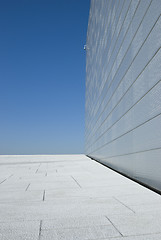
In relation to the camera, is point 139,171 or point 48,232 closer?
point 48,232

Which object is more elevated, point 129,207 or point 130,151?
point 130,151

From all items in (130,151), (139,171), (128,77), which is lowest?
(139,171)

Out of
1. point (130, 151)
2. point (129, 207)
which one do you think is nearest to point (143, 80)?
point (130, 151)

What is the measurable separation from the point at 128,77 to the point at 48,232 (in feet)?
14.7

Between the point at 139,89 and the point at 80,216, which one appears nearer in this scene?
the point at 80,216

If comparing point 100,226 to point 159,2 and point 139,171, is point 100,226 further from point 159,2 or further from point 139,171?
point 159,2

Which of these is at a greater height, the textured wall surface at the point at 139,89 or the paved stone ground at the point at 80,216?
the textured wall surface at the point at 139,89

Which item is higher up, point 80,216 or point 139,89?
point 139,89

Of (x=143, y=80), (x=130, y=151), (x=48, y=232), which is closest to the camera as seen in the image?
(x=48, y=232)

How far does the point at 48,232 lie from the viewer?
1818 mm

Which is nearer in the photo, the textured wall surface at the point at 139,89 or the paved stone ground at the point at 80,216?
the paved stone ground at the point at 80,216

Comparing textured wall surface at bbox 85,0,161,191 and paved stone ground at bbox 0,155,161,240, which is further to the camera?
textured wall surface at bbox 85,0,161,191

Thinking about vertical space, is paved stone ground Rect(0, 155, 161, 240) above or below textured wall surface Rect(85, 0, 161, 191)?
below

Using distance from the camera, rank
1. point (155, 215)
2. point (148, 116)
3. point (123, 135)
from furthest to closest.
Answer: point (123, 135) < point (148, 116) < point (155, 215)
